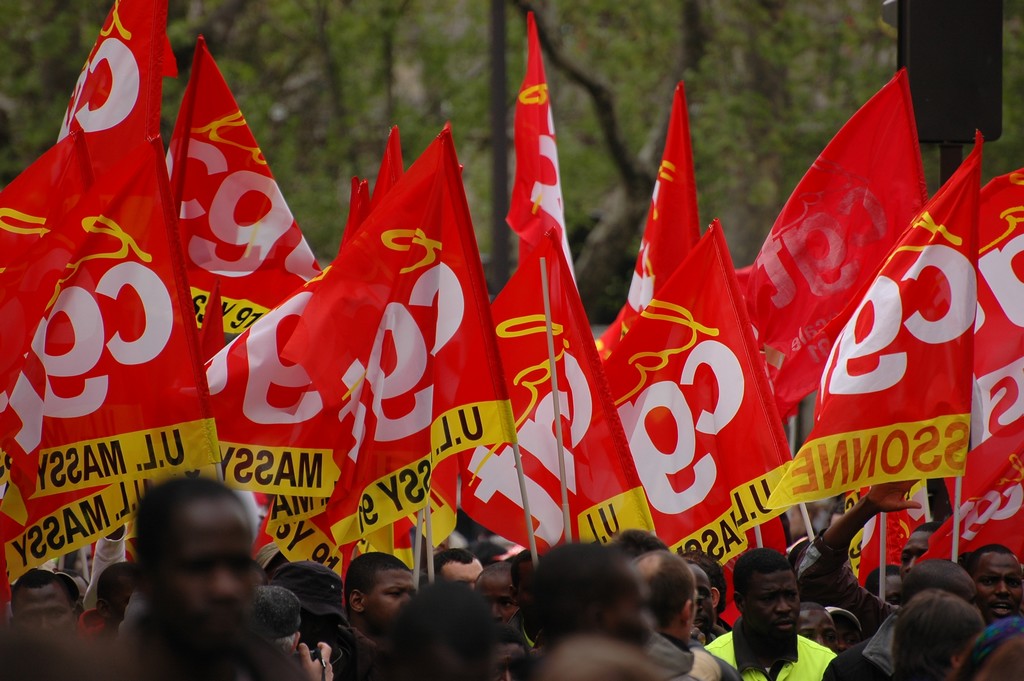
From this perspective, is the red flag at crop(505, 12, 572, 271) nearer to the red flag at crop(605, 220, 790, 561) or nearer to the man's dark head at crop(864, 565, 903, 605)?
the red flag at crop(605, 220, 790, 561)

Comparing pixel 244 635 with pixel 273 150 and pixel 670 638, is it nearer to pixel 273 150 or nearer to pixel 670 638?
pixel 670 638

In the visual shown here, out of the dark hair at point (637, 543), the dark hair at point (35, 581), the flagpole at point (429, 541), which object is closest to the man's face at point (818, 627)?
the dark hair at point (637, 543)

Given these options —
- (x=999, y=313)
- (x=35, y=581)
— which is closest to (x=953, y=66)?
(x=999, y=313)

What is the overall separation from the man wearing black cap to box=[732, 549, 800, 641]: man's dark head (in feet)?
4.55

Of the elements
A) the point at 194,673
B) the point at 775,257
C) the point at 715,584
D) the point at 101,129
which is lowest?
the point at 715,584

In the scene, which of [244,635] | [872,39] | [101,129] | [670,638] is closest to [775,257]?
[101,129]

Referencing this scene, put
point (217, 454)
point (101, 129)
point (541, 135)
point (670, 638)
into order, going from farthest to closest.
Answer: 1. point (541, 135)
2. point (101, 129)
3. point (217, 454)
4. point (670, 638)

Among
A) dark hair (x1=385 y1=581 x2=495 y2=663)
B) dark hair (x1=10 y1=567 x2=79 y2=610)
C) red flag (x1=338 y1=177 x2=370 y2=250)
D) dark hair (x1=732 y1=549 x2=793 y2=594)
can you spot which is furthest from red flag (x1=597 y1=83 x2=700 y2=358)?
dark hair (x1=385 y1=581 x2=495 y2=663)

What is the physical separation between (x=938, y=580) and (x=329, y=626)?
2156 millimetres

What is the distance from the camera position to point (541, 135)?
1035 centimetres

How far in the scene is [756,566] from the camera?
5.89 meters

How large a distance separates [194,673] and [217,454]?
3.24 m

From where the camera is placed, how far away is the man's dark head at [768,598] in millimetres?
5797

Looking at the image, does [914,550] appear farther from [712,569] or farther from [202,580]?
[202,580]
